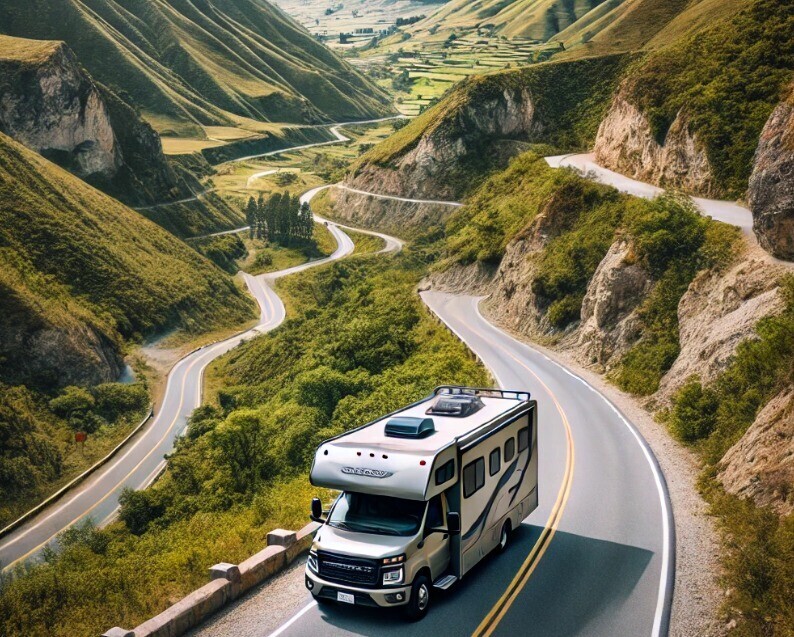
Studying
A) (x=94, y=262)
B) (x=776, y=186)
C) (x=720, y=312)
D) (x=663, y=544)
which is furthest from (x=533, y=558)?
(x=94, y=262)

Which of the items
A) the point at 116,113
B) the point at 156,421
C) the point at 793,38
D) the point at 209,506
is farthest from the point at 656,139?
the point at 116,113

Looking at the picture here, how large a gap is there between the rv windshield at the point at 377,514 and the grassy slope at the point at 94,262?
70685 mm

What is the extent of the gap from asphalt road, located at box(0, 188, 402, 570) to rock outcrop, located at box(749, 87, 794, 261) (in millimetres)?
45202

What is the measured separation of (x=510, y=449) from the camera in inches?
778

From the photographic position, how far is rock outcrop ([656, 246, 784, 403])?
31219mm

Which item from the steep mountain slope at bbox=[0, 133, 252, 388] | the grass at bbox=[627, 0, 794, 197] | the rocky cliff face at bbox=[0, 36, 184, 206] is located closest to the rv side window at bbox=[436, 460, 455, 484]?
the grass at bbox=[627, 0, 794, 197]

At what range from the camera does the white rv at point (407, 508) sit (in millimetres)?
15930

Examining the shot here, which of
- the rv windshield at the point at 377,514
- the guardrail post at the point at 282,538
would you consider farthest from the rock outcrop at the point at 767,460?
the guardrail post at the point at 282,538

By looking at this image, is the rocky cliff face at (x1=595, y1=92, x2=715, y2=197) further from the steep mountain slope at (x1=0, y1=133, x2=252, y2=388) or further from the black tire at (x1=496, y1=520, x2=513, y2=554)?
the steep mountain slope at (x1=0, y1=133, x2=252, y2=388)

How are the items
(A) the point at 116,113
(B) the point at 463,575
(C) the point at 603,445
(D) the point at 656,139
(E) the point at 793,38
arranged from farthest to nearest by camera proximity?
(A) the point at 116,113, (D) the point at 656,139, (E) the point at 793,38, (C) the point at 603,445, (B) the point at 463,575

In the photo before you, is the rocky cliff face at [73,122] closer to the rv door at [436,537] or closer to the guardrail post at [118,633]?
the guardrail post at [118,633]

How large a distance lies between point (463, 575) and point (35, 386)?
66.5 meters

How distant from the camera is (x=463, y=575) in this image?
17.7 meters

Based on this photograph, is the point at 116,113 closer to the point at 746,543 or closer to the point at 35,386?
the point at 35,386
